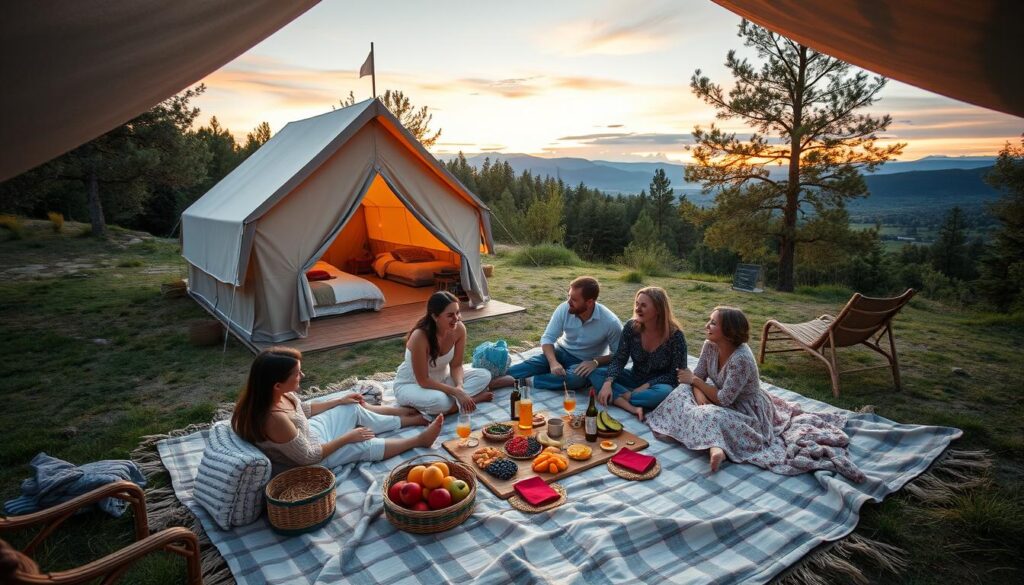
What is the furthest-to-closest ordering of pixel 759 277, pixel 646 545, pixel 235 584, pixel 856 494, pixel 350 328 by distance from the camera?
1. pixel 759 277
2. pixel 350 328
3. pixel 856 494
4. pixel 646 545
5. pixel 235 584

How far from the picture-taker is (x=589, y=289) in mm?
4641

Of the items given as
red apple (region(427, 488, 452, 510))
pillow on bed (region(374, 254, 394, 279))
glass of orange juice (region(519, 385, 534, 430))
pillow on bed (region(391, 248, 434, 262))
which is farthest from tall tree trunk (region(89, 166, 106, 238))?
red apple (region(427, 488, 452, 510))

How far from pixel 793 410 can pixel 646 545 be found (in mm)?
2058

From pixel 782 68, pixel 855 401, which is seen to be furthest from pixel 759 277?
pixel 855 401

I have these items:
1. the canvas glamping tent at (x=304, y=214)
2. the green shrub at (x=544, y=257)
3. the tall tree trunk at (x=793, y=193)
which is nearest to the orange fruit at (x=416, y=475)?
the canvas glamping tent at (x=304, y=214)

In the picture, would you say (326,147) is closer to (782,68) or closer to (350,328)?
(350,328)

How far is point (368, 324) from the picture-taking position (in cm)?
731

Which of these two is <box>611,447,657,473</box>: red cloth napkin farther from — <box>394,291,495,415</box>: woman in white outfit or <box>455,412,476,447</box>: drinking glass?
<box>394,291,495,415</box>: woman in white outfit

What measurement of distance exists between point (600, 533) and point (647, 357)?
191 cm

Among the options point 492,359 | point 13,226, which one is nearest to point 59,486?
point 492,359

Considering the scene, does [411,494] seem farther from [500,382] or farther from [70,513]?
[500,382]

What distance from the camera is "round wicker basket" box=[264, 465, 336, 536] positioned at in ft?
9.23

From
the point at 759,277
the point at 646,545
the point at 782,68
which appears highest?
the point at 782,68

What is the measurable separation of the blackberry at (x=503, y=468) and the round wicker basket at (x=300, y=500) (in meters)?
0.97
